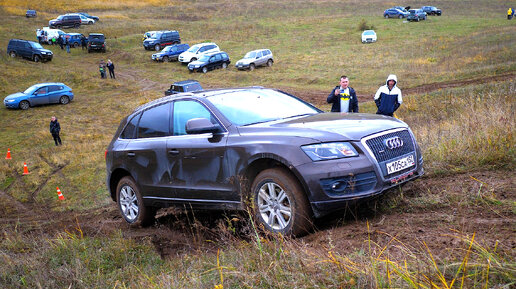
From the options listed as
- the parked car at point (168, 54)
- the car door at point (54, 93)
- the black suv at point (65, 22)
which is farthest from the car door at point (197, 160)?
the black suv at point (65, 22)

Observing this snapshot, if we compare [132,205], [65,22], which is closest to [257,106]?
[132,205]

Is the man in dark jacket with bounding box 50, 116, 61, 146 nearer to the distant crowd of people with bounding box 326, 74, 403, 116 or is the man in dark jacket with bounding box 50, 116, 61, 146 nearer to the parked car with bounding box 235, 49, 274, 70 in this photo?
the distant crowd of people with bounding box 326, 74, 403, 116

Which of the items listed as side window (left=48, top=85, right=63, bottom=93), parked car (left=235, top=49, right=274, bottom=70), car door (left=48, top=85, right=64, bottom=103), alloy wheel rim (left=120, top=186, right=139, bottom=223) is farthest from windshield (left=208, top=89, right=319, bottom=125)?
parked car (left=235, top=49, right=274, bottom=70)

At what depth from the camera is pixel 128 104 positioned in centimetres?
2792

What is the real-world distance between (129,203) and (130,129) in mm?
1095

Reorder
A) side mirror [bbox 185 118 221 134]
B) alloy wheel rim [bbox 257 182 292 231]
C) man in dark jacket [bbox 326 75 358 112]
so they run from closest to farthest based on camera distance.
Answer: alloy wheel rim [bbox 257 182 292 231] → side mirror [bbox 185 118 221 134] → man in dark jacket [bbox 326 75 358 112]

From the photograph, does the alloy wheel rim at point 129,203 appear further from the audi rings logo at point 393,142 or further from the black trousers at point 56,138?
the black trousers at point 56,138

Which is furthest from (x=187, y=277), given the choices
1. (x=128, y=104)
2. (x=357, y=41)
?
(x=357, y=41)

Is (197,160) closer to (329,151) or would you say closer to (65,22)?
(329,151)

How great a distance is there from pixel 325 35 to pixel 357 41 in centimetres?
631

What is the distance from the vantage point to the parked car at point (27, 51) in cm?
3978

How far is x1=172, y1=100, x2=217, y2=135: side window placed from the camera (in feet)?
17.8

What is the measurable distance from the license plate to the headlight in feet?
1.47

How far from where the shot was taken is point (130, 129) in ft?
21.6
